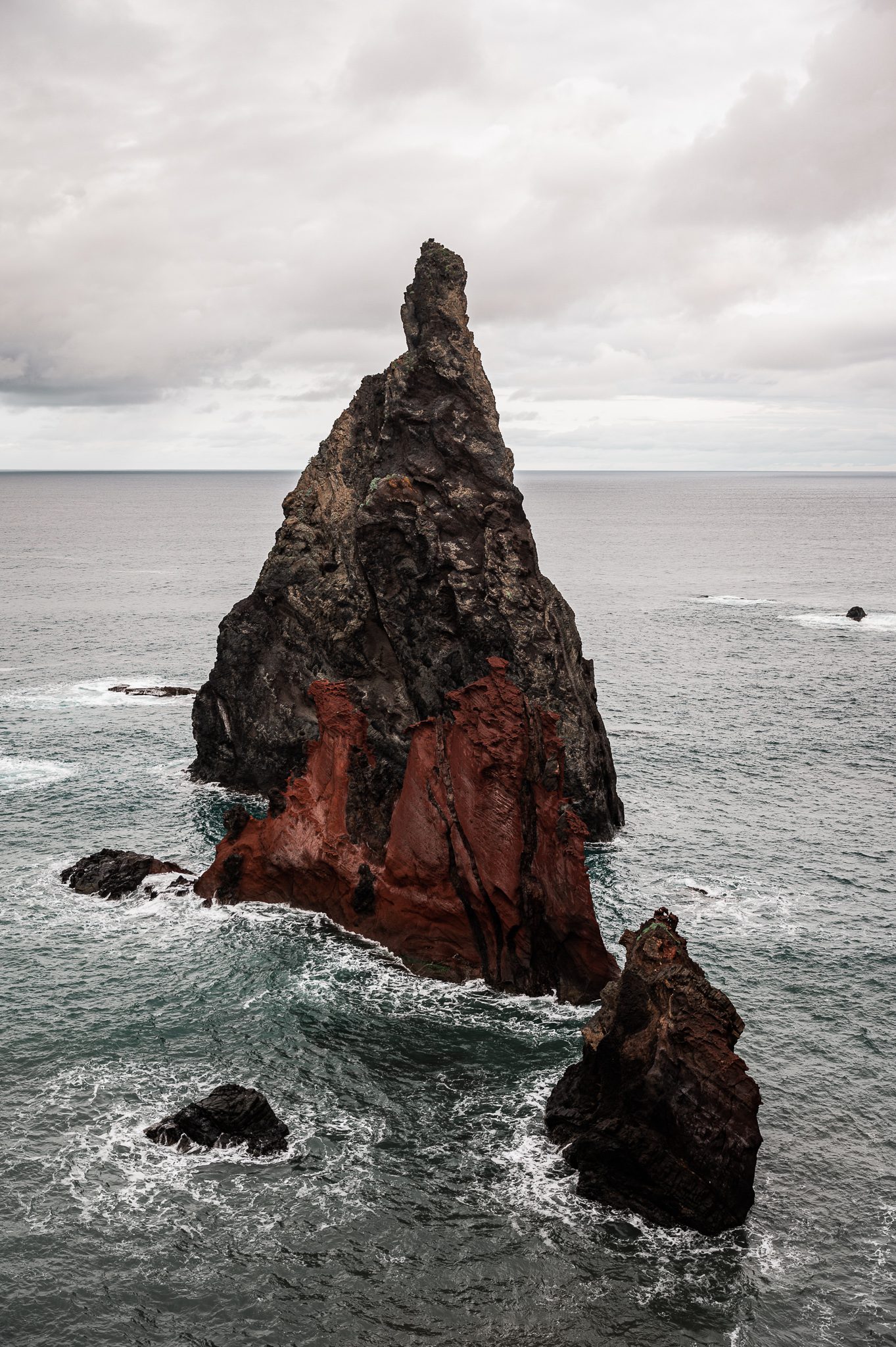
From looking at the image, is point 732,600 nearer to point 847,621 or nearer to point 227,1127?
point 847,621

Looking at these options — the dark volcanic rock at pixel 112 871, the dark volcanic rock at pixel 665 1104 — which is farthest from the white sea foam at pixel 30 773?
the dark volcanic rock at pixel 665 1104

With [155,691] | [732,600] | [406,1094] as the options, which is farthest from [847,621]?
[406,1094]

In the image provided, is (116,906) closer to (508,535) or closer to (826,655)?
(508,535)

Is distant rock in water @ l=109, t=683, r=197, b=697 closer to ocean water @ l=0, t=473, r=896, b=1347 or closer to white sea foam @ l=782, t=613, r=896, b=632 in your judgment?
ocean water @ l=0, t=473, r=896, b=1347

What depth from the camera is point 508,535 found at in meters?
58.9

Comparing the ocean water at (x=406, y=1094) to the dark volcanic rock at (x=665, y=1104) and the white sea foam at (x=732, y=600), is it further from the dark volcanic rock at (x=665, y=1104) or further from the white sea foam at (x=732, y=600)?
the white sea foam at (x=732, y=600)

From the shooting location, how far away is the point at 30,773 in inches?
2906

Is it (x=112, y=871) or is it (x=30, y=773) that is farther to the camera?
(x=30, y=773)

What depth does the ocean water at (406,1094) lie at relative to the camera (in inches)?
1187

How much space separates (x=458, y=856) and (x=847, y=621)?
99.5 m

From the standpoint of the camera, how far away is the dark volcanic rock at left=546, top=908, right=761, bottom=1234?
110 feet

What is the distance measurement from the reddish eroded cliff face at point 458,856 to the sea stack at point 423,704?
0.09 meters

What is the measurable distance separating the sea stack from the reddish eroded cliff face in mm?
91

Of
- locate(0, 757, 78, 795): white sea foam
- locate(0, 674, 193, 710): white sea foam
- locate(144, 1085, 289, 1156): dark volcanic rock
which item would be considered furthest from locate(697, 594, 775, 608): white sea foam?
locate(144, 1085, 289, 1156): dark volcanic rock
